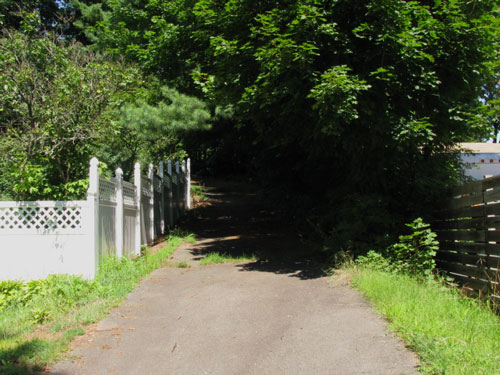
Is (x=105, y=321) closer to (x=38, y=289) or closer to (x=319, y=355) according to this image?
(x=38, y=289)

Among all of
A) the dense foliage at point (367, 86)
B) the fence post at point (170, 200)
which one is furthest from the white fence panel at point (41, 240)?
the fence post at point (170, 200)

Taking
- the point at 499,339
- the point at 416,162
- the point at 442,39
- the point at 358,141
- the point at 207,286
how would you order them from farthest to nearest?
the point at 416,162
the point at 358,141
the point at 442,39
the point at 207,286
the point at 499,339

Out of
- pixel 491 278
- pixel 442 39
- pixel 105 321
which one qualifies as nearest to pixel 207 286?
pixel 105 321

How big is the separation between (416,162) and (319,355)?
6.11m

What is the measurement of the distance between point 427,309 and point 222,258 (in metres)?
5.64

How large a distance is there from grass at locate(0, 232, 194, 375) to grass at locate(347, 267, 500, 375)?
3.58 meters

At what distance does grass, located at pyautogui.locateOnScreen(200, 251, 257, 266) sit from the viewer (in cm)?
1009

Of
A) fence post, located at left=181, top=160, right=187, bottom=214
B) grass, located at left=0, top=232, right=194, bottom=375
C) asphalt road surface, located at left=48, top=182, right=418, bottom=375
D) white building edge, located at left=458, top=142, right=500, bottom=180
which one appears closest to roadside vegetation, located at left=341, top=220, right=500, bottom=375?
asphalt road surface, located at left=48, top=182, right=418, bottom=375

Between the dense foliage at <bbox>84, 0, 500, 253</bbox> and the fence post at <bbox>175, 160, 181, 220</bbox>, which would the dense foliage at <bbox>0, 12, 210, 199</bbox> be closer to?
the dense foliage at <bbox>84, 0, 500, 253</bbox>

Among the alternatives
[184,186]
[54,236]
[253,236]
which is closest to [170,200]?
[253,236]

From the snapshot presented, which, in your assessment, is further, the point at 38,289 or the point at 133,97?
the point at 133,97

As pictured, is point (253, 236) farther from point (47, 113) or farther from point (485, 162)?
point (485, 162)

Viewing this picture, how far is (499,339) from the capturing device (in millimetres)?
4488

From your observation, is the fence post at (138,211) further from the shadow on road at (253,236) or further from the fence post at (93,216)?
the fence post at (93,216)
